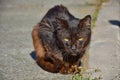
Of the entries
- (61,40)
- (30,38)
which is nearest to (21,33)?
(30,38)

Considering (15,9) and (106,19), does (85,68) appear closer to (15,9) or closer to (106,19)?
(106,19)

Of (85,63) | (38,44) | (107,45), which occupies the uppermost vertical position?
(38,44)

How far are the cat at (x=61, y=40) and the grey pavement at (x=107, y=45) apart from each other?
0.46 metres

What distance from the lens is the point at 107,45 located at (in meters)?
7.09

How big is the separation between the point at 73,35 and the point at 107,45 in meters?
1.81

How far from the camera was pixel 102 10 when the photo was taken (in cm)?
945

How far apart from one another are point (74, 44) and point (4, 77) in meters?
1.14

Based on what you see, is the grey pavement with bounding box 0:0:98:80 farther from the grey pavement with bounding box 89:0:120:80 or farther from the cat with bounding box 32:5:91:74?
the grey pavement with bounding box 89:0:120:80

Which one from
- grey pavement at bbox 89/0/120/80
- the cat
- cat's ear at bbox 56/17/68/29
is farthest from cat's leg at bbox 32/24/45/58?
grey pavement at bbox 89/0/120/80

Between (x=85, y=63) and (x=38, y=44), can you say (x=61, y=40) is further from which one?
(x=85, y=63)

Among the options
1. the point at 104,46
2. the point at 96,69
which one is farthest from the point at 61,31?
the point at 104,46

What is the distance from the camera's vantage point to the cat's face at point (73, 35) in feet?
17.7

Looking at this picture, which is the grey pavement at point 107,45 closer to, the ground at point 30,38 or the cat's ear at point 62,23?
the ground at point 30,38

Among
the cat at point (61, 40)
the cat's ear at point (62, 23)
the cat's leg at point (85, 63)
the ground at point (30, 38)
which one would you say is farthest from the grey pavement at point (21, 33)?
the cat's ear at point (62, 23)
